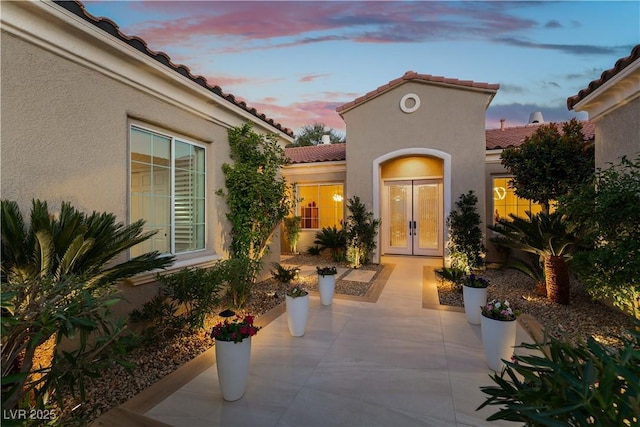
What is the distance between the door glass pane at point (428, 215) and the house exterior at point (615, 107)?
6067mm

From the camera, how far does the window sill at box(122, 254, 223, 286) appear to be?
431 centimetres

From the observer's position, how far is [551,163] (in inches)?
263

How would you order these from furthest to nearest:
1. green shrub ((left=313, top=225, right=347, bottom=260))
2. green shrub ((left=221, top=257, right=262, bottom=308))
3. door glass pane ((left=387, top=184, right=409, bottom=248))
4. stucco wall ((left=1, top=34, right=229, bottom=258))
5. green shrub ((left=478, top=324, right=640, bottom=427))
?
door glass pane ((left=387, top=184, right=409, bottom=248))
green shrub ((left=313, top=225, right=347, bottom=260))
green shrub ((left=221, top=257, right=262, bottom=308))
stucco wall ((left=1, top=34, right=229, bottom=258))
green shrub ((left=478, top=324, right=640, bottom=427))

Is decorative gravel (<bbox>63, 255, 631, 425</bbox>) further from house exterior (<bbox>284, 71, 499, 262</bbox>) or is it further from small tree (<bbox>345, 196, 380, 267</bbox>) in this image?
house exterior (<bbox>284, 71, 499, 262</bbox>)

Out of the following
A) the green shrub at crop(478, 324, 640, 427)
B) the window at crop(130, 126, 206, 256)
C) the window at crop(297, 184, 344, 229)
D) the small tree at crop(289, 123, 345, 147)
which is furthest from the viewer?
the small tree at crop(289, 123, 345, 147)

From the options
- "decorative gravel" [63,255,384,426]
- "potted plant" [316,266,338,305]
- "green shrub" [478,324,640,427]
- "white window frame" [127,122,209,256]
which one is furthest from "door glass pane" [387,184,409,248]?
"green shrub" [478,324,640,427]

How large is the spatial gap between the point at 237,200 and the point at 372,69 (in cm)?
711

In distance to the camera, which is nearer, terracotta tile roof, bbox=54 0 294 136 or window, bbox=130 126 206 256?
terracotta tile roof, bbox=54 0 294 136

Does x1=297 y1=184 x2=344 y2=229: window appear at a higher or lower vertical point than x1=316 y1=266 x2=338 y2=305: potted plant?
higher

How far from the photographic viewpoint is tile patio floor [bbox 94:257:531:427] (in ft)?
8.93

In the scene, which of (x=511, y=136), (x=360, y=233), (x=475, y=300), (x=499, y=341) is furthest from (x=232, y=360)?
(x=511, y=136)

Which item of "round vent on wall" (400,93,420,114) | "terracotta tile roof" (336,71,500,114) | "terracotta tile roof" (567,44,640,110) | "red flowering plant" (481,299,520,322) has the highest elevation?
"terracotta tile roof" (336,71,500,114)

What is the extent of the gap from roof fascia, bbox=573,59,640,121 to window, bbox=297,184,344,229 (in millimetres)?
8524

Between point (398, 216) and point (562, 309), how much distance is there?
279 inches
